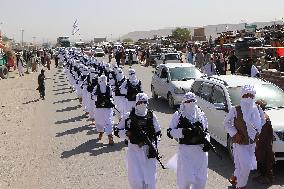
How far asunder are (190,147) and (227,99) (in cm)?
347

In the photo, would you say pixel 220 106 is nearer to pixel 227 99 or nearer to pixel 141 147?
pixel 227 99

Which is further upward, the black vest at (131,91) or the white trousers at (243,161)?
the black vest at (131,91)

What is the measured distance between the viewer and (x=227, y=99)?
10203 mm

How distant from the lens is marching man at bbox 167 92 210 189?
6.91m

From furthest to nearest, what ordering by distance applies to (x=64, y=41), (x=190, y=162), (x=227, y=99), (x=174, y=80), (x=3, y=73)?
(x=64, y=41) < (x=3, y=73) < (x=174, y=80) < (x=227, y=99) < (x=190, y=162)

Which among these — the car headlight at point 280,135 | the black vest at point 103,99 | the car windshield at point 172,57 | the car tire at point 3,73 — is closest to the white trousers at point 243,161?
the car headlight at point 280,135

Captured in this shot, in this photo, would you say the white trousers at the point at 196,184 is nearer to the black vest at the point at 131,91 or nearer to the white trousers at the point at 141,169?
the white trousers at the point at 141,169

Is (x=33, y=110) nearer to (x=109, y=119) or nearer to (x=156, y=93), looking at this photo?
(x=156, y=93)

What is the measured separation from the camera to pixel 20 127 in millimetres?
16781

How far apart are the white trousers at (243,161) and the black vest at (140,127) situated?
1.36m

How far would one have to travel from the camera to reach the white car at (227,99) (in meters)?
9.52

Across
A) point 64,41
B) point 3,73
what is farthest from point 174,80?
point 64,41

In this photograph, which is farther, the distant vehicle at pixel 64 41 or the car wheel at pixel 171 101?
the distant vehicle at pixel 64 41

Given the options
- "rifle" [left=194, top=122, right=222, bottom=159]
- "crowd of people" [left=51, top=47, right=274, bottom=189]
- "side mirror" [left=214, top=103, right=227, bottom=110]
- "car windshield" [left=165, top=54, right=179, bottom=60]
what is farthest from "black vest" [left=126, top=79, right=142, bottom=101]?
"car windshield" [left=165, top=54, right=179, bottom=60]
